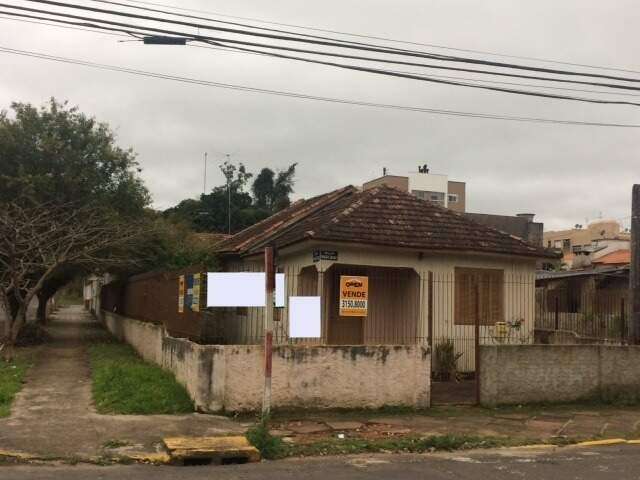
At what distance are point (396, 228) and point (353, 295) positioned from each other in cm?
367

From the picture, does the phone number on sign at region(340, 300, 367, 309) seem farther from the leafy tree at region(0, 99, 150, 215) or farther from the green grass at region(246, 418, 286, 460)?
the leafy tree at region(0, 99, 150, 215)

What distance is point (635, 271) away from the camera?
44.9 ft

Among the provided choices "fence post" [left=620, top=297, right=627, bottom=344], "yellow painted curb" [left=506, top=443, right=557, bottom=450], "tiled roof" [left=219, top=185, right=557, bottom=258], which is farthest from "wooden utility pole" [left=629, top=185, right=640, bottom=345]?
"yellow painted curb" [left=506, top=443, right=557, bottom=450]

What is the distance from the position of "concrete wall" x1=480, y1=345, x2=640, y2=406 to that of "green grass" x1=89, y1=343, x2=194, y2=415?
5.16m

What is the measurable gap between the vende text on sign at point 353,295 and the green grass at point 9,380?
544 cm

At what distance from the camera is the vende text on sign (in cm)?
1190

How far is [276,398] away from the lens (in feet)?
35.8

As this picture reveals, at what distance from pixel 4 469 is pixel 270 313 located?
3.60 meters

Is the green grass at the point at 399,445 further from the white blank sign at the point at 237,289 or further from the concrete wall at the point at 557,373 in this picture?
the concrete wall at the point at 557,373

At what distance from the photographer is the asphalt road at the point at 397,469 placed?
7.31 m

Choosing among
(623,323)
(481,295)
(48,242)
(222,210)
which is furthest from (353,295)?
(222,210)

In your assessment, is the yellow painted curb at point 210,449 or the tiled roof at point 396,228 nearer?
the yellow painted curb at point 210,449

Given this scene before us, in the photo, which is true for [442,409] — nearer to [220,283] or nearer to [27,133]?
[220,283]

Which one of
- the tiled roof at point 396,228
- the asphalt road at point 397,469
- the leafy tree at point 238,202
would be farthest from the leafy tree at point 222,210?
A: the asphalt road at point 397,469
